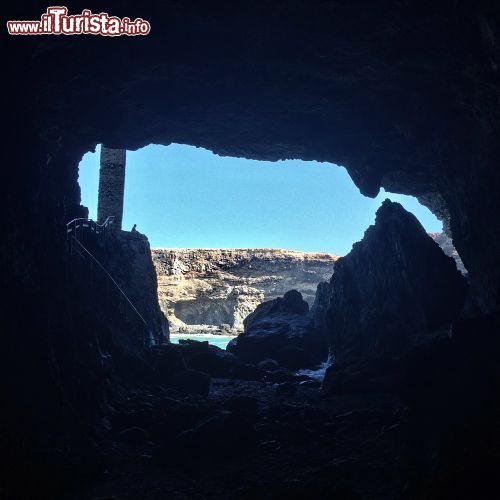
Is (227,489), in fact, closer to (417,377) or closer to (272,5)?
(417,377)

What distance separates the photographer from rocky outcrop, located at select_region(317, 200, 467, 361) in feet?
40.5

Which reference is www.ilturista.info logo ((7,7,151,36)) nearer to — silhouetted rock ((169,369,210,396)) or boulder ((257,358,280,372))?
silhouetted rock ((169,369,210,396))

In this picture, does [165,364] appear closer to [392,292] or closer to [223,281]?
[392,292]

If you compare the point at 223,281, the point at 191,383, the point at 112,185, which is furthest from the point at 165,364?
the point at 223,281

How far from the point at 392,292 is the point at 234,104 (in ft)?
24.7

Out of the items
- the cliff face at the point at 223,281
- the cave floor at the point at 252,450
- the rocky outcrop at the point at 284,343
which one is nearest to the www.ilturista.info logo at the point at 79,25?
the cave floor at the point at 252,450

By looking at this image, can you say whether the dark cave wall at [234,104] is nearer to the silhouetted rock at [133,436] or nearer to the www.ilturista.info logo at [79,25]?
the www.ilturista.info logo at [79,25]

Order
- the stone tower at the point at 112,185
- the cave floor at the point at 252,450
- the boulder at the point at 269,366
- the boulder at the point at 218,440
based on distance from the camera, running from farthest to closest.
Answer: the stone tower at the point at 112,185, the boulder at the point at 269,366, the boulder at the point at 218,440, the cave floor at the point at 252,450

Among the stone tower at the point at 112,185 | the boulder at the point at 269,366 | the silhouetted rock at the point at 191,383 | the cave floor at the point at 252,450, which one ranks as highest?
the stone tower at the point at 112,185

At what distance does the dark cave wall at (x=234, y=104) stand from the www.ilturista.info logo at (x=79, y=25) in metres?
0.17

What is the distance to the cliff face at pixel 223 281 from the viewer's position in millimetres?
58312

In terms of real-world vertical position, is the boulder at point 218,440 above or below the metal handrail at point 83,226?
below

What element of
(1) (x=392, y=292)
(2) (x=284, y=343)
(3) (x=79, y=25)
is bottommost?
(2) (x=284, y=343)

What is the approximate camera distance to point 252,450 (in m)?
6.16
